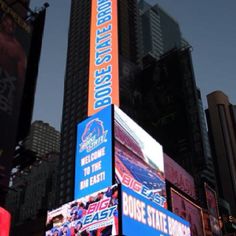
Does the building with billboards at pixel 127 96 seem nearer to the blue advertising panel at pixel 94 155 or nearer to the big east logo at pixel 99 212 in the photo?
the blue advertising panel at pixel 94 155

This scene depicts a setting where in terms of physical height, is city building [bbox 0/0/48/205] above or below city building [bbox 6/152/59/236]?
below

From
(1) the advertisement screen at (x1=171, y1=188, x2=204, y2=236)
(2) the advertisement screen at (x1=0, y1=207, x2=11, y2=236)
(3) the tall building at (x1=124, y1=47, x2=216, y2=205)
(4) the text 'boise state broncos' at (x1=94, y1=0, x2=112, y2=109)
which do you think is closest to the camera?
(2) the advertisement screen at (x1=0, y1=207, x2=11, y2=236)

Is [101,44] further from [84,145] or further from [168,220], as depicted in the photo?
[168,220]

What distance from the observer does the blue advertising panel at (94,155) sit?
2394 cm

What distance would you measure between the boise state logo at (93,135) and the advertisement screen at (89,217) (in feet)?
16.1

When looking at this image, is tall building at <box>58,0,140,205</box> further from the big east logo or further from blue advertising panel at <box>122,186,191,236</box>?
the big east logo

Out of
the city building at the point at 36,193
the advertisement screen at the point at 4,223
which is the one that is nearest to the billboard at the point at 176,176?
the advertisement screen at the point at 4,223

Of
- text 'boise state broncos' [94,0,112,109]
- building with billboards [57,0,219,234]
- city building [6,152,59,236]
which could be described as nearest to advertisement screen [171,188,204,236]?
building with billboards [57,0,219,234]

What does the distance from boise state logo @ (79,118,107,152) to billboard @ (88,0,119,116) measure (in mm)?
2804

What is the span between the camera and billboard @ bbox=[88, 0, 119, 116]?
96.7 ft

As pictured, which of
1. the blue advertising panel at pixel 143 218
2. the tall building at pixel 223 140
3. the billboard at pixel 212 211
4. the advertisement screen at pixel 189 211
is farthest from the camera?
the tall building at pixel 223 140

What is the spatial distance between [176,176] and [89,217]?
2507cm

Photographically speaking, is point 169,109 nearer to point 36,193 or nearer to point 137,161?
point 137,161

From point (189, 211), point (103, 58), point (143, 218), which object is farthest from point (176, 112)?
point (143, 218)
